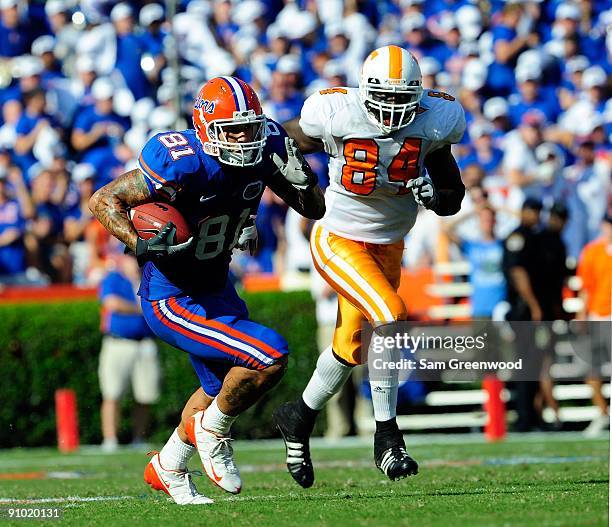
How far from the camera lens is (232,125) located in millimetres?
5988

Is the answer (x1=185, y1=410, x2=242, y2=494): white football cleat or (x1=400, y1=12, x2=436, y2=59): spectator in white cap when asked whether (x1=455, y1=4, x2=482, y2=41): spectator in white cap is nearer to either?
(x1=400, y1=12, x2=436, y2=59): spectator in white cap

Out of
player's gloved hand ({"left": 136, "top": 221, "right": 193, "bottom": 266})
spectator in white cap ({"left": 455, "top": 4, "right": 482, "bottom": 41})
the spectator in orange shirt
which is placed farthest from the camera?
spectator in white cap ({"left": 455, "top": 4, "right": 482, "bottom": 41})

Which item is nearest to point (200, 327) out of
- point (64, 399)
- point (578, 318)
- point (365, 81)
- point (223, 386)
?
point (223, 386)

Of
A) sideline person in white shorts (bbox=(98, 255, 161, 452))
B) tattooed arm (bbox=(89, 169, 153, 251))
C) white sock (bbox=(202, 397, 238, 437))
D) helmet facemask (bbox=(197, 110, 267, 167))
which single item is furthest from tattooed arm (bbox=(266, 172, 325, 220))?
sideline person in white shorts (bbox=(98, 255, 161, 452))

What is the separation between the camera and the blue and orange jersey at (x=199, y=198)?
5984 millimetres

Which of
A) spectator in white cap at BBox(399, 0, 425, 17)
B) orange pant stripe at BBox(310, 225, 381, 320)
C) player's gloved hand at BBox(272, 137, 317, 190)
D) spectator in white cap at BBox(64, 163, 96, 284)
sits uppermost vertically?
player's gloved hand at BBox(272, 137, 317, 190)

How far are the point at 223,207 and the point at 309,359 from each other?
5.78 metres

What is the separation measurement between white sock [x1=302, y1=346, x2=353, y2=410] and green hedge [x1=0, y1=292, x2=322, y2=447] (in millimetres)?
4779

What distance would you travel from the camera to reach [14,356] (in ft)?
38.8

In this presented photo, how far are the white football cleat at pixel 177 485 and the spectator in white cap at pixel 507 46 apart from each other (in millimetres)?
9104

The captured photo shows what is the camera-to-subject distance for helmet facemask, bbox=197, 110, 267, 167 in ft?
19.7

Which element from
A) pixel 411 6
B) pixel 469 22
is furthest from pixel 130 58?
pixel 469 22

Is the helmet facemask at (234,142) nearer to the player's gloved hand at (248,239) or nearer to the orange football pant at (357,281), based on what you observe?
the player's gloved hand at (248,239)

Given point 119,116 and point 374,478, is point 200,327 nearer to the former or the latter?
point 374,478
